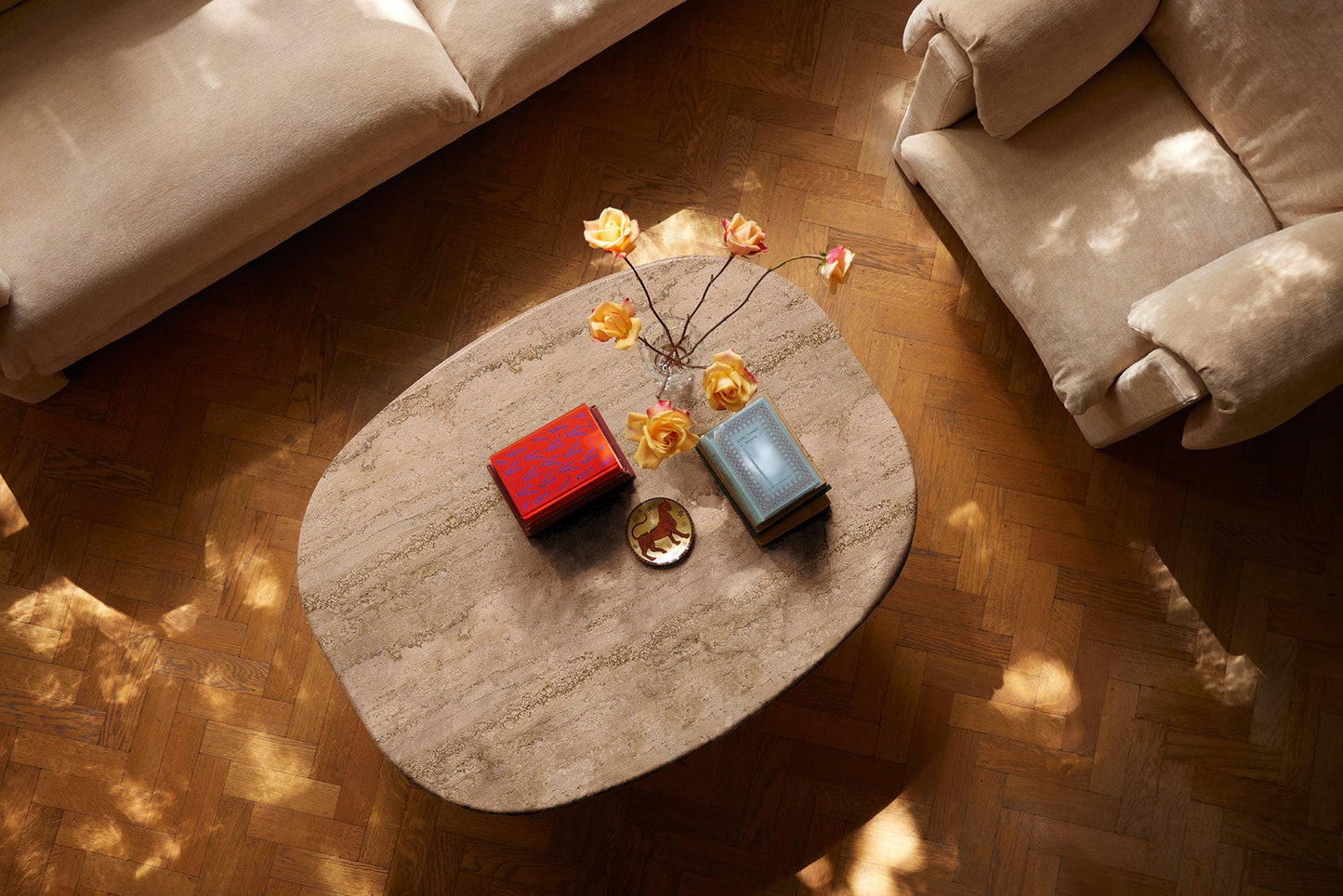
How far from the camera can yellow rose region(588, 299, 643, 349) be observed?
1237 mm

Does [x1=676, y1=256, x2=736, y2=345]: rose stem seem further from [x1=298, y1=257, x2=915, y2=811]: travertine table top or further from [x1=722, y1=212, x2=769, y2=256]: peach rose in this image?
[x1=722, y1=212, x2=769, y2=256]: peach rose

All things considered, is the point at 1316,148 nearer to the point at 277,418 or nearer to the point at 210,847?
the point at 277,418

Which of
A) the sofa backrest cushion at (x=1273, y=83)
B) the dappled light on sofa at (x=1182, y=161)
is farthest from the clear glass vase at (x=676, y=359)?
the sofa backrest cushion at (x=1273, y=83)

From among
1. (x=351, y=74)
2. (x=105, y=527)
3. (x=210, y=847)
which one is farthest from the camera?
(x=105, y=527)

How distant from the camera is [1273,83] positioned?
1.62m

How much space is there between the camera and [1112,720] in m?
1.93

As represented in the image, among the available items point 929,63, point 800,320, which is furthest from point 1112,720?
point 929,63

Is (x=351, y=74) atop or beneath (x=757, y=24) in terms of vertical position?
atop

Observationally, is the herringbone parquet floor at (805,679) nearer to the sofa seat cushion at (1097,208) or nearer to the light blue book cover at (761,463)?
the sofa seat cushion at (1097,208)

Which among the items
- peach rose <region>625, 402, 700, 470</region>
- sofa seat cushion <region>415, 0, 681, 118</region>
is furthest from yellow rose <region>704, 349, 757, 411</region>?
sofa seat cushion <region>415, 0, 681, 118</region>

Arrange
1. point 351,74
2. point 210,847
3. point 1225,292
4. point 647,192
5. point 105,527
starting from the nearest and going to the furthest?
point 1225,292
point 351,74
point 210,847
point 105,527
point 647,192

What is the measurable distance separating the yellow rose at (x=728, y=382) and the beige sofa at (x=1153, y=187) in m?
0.81

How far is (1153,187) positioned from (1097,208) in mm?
119

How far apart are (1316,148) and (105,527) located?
262cm
